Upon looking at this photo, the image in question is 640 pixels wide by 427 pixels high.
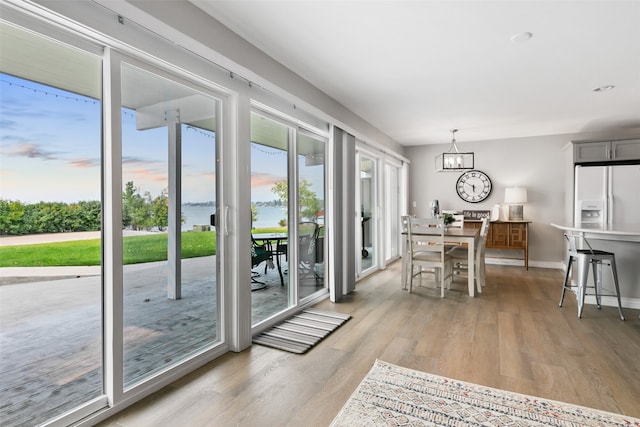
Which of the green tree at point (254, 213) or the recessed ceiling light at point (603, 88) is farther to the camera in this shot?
the recessed ceiling light at point (603, 88)

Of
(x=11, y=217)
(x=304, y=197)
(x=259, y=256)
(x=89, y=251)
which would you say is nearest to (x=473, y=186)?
(x=304, y=197)

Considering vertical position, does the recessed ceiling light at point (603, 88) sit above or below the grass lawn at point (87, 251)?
above

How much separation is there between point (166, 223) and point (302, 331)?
1575 millimetres

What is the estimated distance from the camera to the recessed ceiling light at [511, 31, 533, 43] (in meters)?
2.63

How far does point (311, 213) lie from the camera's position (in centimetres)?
416

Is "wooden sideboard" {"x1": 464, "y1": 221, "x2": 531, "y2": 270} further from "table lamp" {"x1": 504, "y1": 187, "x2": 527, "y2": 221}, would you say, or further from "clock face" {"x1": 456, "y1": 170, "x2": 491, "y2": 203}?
"clock face" {"x1": 456, "y1": 170, "x2": 491, "y2": 203}

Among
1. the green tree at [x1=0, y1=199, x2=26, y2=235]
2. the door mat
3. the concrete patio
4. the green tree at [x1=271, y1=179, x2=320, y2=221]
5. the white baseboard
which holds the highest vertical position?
the green tree at [x1=271, y1=179, x2=320, y2=221]

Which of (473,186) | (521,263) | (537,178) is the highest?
(537,178)

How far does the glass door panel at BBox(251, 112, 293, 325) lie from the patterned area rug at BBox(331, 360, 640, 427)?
56.5 inches

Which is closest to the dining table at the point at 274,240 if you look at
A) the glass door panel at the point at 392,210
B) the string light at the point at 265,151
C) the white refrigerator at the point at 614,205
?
the string light at the point at 265,151

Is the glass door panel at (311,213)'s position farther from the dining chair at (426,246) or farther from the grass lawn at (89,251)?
the grass lawn at (89,251)

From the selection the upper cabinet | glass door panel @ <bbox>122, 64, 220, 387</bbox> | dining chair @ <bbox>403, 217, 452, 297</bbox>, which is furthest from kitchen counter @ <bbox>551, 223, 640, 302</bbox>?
glass door panel @ <bbox>122, 64, 220, 387</bbox>

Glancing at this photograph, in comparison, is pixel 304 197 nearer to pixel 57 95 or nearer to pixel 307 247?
pixel 307 247

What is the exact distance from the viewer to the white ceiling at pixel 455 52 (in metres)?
2.31
